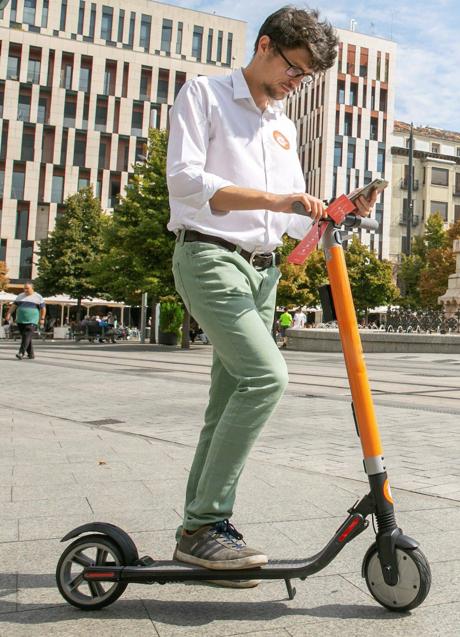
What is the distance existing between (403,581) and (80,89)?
60825 millimetres

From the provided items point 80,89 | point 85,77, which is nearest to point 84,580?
point 80,89

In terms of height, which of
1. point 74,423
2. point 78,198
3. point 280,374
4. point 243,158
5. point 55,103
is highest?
point 55,103

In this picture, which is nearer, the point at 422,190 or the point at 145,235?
the point at 145,235

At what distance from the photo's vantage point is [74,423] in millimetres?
6723

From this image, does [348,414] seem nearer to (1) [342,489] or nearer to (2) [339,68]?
(1) [342,489]

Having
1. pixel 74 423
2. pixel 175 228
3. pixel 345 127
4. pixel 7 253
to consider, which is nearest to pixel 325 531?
pixel 175 228

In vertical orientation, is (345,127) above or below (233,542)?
above

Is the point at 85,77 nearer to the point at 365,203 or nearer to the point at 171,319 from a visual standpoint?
the point at 171,319

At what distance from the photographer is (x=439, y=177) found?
74500 mm

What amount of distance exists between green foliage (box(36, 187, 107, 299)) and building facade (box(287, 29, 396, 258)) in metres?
30.8

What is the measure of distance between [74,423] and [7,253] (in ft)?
167

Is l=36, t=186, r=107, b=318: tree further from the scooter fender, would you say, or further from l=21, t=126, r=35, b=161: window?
the scooter fender

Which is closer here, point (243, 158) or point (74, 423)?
point (243, 158)

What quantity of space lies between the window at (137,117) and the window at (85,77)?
397 centimetres
